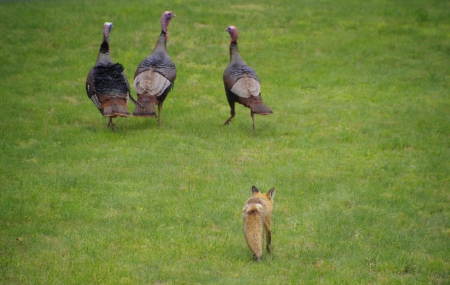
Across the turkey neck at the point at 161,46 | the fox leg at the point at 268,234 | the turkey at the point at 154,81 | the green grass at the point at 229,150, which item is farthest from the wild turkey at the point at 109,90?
the fox leg at the point at 268,234

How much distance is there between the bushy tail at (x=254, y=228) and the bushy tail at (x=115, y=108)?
6584 millimetres

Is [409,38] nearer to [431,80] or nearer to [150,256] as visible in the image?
[431,80]

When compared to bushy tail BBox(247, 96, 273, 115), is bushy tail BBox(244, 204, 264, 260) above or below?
below

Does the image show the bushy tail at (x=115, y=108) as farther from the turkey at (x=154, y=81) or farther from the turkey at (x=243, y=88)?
the turkey at (x=243, y=88)

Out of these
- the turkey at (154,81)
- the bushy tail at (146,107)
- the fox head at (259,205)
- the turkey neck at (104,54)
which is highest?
the turkey neck at (104,54)

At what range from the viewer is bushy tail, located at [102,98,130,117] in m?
14.6

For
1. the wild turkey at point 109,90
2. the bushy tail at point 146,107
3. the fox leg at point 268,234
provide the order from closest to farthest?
the fox leg at point 268,234
the wild turkey at point 109,90
the bushy tail at point 146,107

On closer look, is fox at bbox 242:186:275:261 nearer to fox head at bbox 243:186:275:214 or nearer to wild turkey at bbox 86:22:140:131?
fox head at bbox 243:186:275:214

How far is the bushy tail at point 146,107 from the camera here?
15.0 meters

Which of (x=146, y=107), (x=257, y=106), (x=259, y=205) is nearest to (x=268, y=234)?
(x=259, y=205)

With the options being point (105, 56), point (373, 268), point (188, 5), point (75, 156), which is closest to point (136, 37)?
point (188, 5)

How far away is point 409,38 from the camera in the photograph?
78.1 feet

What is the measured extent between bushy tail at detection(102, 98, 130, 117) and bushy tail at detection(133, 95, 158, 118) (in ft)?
1.17

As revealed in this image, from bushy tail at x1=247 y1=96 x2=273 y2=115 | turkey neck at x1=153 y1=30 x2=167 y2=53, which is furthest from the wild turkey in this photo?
bushy tail at x1=247 y1=96 x2=273 y2=115
